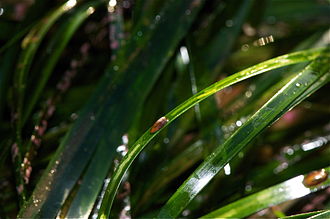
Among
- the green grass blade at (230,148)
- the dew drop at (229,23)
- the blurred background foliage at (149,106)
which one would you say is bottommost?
the green grass blade at (230,148)

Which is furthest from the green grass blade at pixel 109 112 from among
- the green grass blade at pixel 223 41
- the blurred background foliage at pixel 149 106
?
the green grass blade at pixel 223 41

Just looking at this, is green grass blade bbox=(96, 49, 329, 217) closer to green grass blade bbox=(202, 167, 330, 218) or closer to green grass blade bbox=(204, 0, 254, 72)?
green grass blade bbox=(202, 167, 330, 218)

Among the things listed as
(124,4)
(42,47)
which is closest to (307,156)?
(124,4)

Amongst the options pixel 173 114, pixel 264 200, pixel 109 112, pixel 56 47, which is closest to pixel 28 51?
pixel 56 47

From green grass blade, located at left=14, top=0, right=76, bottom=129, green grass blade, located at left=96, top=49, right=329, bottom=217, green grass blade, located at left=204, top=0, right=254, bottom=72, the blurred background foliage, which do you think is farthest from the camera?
green grass blade, located at left=204, top=0, right=254, bottom=72

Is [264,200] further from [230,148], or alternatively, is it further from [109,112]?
[109,112]

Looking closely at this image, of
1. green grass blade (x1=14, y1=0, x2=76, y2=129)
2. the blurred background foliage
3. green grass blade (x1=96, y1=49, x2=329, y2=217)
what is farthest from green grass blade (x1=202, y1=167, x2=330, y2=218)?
green grass blade (x1=14, y1=0, x2=76, y2=129)

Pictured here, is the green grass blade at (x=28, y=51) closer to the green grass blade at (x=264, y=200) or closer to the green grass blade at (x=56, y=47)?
the green grass blade at (x=56, y=47)
